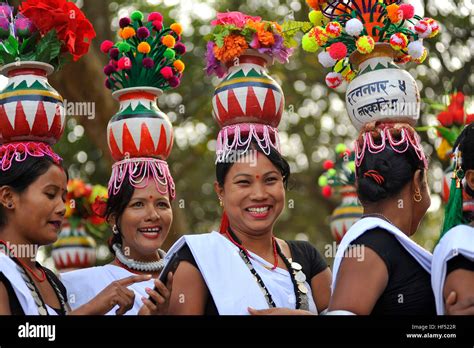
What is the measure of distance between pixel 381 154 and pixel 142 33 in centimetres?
206

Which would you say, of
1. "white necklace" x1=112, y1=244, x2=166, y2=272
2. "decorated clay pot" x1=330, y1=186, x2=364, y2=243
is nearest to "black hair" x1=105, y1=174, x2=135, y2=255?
"white necklace" x1=112, y1=244, x2=166, y2=272

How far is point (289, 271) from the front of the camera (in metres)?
5.20

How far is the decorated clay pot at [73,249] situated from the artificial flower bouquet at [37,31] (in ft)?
16.9

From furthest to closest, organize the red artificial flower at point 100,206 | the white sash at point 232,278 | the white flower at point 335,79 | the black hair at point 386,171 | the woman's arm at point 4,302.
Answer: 1. the red artificial flower at point 100,206
2. the white flower at point 335,79
3. the white sash at point 232,278
4. the black hair at point 386,171
5. the woman's arm at point 4,302

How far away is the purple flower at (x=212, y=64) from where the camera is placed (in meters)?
5.58

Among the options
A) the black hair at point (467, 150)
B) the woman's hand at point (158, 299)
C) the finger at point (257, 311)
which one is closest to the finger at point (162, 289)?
the woman's hand at point (158, 299)

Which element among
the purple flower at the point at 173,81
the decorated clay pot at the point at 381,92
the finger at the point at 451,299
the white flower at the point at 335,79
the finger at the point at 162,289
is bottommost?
the finger at the point at 451,299

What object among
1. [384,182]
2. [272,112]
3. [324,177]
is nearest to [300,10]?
[324,177]

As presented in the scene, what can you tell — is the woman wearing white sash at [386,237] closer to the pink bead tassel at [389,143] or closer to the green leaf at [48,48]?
the pink bead tassel at [389,143]

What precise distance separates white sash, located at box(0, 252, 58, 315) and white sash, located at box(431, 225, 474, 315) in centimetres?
196

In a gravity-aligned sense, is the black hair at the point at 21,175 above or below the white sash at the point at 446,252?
above

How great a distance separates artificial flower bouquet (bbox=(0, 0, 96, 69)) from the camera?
17.7 feet

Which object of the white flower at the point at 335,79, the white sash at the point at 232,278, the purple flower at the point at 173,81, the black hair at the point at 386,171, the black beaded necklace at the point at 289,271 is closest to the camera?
the black hair at the point at 386,171

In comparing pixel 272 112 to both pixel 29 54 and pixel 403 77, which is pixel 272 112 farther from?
pixel 29 54
